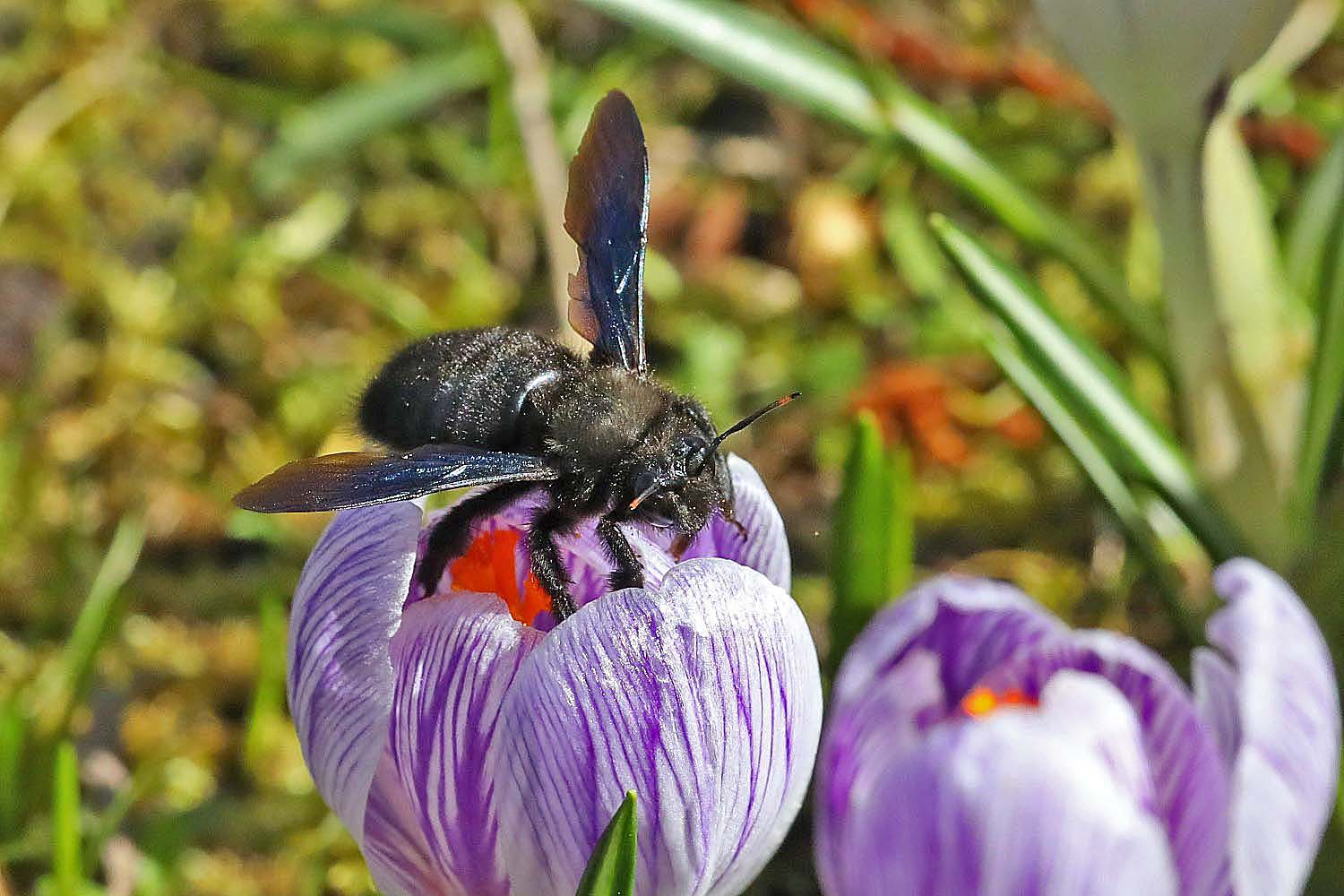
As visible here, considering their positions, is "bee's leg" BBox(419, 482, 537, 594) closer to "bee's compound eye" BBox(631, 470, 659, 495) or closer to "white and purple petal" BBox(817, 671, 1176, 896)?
"bee's compound eye" BBox(631, 470, 659, 495)

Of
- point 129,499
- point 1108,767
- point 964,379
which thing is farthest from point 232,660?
point 1108,767

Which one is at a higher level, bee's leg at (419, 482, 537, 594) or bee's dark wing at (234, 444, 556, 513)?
bee's dark wing at (234, 444, 556, 513)

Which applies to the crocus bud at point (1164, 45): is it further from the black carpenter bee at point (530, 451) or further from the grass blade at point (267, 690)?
the grass blade at point (267, 690)

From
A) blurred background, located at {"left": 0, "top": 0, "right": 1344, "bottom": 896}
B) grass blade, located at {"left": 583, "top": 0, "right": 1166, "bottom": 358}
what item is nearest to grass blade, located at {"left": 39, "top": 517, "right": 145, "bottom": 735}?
blurred background, located at {"left": 0, "top": 0, "right": 1344, "bottom": 896}

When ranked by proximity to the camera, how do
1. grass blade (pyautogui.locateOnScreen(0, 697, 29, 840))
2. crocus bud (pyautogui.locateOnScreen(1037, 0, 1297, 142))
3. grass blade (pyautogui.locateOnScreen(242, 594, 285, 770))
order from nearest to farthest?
crocus bud (pyautogui.locateOnScreen(1037, 0, 1297, 142))
grass blade (pyautogui.locateOnScreen(0, 697, 29, 840))
grass blade (pyautogui.locateOnScreen(242, 594, 285, 770))

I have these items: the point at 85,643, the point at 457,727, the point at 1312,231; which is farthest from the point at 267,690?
the point at 1312,231

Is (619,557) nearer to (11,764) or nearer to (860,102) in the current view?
(11,764)
